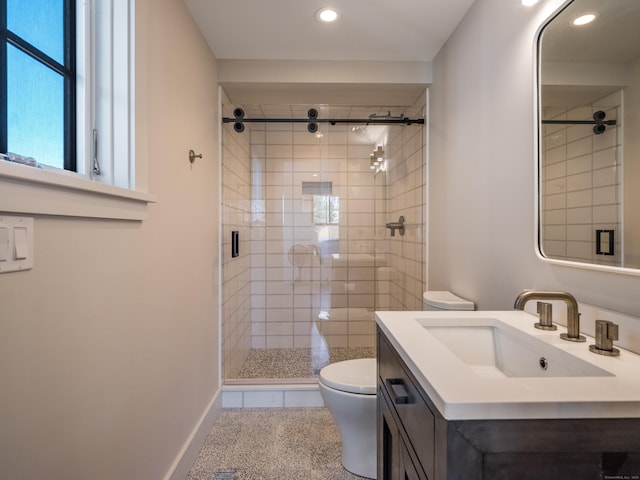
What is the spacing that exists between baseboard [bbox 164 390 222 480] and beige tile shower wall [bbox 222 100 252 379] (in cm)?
A: 24

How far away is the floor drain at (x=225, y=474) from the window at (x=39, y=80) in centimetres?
154

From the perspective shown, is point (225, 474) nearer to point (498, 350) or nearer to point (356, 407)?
point (356, 407)

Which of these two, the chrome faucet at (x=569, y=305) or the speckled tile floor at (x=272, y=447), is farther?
the speckled tile floor at (x=272, y=447)

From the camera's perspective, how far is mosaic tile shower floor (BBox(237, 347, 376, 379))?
8.29 ft

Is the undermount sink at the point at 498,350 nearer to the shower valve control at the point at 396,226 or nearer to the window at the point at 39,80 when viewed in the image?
the window at the point at 39,80

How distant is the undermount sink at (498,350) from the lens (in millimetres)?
905

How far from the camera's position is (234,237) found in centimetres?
257

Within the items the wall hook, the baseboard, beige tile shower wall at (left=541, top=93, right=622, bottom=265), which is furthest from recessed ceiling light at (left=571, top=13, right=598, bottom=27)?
the baseboard

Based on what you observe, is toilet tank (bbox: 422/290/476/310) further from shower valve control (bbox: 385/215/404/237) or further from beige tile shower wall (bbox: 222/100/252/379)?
beige tile shower wall (bbox: 222/100/252/379)

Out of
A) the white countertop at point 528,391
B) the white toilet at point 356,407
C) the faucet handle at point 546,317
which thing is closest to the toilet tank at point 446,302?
A: the white toilet at point 356,407

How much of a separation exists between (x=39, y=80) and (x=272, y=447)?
194 cm

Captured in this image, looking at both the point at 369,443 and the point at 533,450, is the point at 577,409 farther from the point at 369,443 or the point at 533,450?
the point at 369,443

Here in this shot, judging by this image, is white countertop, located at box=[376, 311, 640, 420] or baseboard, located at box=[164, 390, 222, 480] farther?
baseboard, located at box=[164, 390, 222, 480]

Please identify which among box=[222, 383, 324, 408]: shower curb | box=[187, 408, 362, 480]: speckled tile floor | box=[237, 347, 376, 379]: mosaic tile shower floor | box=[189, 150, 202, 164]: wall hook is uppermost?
box=[189, 150, 202, 164]: wall hook
